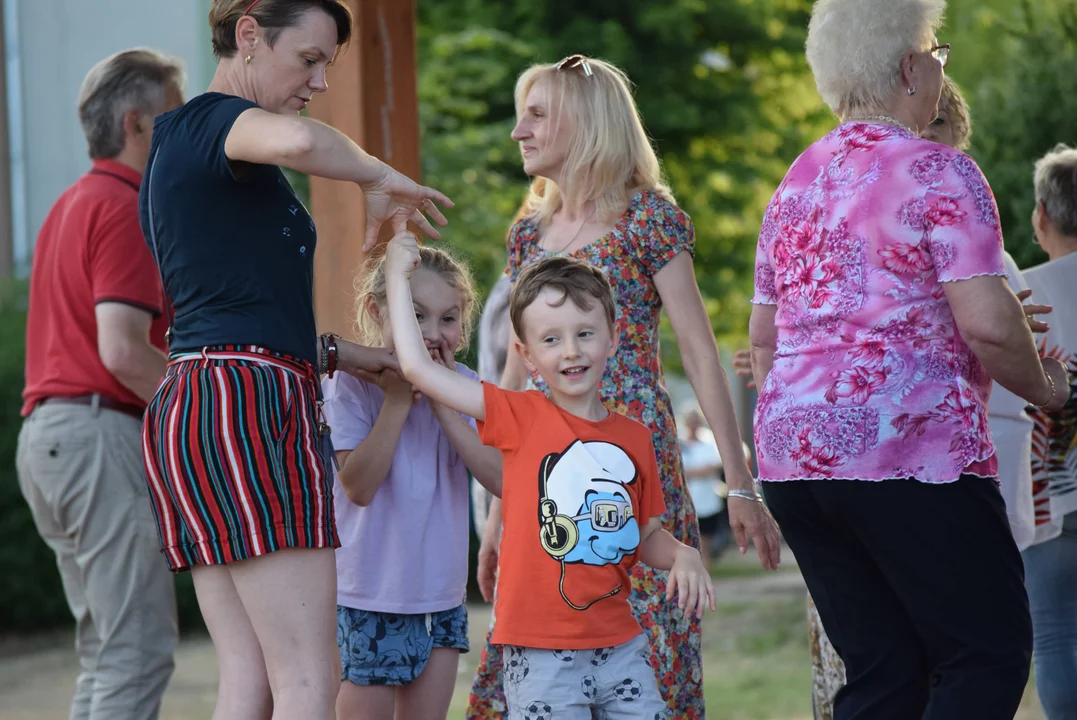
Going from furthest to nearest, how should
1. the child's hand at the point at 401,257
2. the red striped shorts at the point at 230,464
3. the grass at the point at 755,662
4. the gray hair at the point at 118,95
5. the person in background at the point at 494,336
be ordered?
the grass at the point at 755,662 < the person in background at the point at 494,336 < the gray hair at the point at 118,95 < the child's hand at the point at 401,257 < the red striped shorts at the point at 230,464

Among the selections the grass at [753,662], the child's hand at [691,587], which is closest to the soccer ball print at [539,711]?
the child's hand at [691,587]

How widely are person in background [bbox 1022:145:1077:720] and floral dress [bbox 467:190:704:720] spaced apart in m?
1.06

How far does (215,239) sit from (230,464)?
0.42m

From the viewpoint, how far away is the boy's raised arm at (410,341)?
2840 millimetres

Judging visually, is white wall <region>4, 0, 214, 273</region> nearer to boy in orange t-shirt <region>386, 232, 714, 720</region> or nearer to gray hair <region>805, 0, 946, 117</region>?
boy in orange t-shirt <region>386, 232, 714, 720</region>

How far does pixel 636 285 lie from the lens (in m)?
3.52

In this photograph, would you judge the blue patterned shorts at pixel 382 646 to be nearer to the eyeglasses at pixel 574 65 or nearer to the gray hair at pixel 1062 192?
the eyeglasses at pixel 574 65

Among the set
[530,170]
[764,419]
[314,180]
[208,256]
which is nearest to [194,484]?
[208,256]

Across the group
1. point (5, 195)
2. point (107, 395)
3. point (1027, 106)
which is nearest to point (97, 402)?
point (107, 395)

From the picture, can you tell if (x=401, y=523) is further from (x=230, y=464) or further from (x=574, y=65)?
(x=574, y=65)

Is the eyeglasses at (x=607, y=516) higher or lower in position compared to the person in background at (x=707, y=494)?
higher

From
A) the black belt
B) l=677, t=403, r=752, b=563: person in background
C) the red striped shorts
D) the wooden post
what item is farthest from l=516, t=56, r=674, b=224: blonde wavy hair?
l=677, t=403, r=752, b=563: person in background

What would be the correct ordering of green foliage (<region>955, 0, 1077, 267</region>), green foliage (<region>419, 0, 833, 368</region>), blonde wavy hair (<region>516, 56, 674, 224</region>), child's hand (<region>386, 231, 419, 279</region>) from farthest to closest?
green foliage (<region>419, 0, 833, 368</region>), green foliage (<region>955, 0, 1077, 267</region>), blonde wavy hair (<region>516, 56, 674, 224</region>), child's hand (<region>386, 231, 419, 279</region>)

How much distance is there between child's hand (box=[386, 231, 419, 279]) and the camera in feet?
9.30
